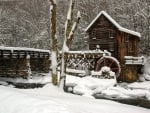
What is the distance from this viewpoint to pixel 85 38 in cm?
4062

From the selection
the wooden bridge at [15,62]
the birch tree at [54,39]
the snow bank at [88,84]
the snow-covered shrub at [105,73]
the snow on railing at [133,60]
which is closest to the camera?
the birch tree at [54,39]

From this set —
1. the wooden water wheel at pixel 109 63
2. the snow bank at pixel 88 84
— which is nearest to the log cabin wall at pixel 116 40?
the wooden water wheel at pixel 109 63

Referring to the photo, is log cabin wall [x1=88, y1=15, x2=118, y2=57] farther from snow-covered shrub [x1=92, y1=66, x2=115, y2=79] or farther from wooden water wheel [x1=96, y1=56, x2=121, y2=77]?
snow-covered shrub [x1=92, y1=66, x2=115, y2=79]

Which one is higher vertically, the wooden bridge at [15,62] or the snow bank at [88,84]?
the wooden bridge at [15,62]

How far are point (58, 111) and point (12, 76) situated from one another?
22.2 metres

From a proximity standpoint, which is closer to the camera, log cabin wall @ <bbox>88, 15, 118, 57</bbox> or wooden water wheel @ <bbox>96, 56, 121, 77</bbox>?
wooden water wheel @ <bbox>96, 56, 121, 77</bbox>

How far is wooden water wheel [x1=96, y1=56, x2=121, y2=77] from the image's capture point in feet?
93.9

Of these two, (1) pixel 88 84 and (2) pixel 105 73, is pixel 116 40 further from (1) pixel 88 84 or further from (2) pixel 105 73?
(1) pixel 88 84

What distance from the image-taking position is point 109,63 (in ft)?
95.7

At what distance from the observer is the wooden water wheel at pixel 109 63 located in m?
28.6

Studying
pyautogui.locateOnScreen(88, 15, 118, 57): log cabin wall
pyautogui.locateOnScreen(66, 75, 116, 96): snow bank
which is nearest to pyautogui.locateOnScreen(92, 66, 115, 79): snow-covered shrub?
pyautogui.locateOnScreen(66, 75, 116, 96): snow bank

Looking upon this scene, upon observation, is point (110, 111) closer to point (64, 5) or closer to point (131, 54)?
point (131, 54)

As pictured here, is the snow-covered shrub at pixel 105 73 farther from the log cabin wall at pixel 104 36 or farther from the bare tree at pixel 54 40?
the bare tree at pixel 54 40

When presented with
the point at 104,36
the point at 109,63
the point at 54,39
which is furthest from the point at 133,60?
the point at 54,39
